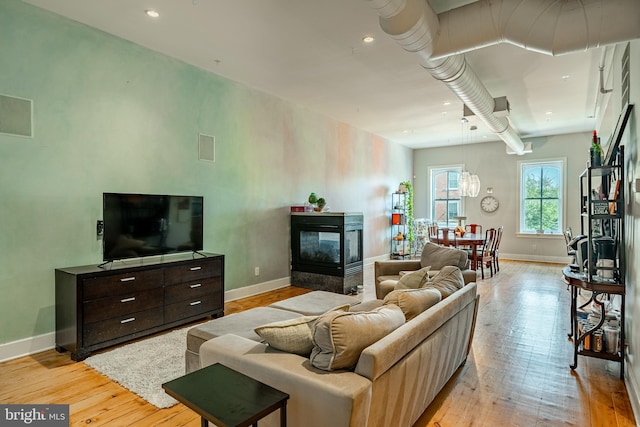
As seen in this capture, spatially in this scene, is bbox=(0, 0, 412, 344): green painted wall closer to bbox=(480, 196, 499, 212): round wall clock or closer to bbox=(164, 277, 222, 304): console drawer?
bbox=(164, 277, 222, 304): console drawer

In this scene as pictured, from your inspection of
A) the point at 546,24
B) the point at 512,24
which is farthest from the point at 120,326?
the point at 546,24

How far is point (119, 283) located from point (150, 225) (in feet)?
2.45

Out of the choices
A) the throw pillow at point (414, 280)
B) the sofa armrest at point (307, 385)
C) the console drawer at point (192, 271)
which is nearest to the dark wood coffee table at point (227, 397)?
the sofa armrest at point (307, 385)

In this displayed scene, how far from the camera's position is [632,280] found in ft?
9.16

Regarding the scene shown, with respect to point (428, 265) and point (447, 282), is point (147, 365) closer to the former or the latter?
point (447, 282)

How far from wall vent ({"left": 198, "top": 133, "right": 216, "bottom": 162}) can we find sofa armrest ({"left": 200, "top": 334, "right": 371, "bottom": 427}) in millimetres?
3529

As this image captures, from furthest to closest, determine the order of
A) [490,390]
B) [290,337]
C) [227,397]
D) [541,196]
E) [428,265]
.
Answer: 1. [541,196]
2. [428,265]
3. [490,390]
4. [290,337]
5. [227,397]

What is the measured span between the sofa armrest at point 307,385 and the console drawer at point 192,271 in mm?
2306

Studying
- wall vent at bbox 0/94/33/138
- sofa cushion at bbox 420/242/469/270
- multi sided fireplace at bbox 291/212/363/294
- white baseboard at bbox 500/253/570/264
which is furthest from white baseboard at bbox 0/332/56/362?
white baseboard at bbox 500/253/570/264

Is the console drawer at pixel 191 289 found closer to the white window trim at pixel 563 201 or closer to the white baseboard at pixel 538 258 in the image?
the white baseboard at pixel 538 258

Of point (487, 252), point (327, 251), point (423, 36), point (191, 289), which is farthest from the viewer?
point (487, 252)

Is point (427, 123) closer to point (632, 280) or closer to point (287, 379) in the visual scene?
point (632, 280)

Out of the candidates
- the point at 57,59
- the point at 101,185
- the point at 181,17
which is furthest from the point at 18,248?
the point at 181,17

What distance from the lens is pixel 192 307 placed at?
4.12 metres
